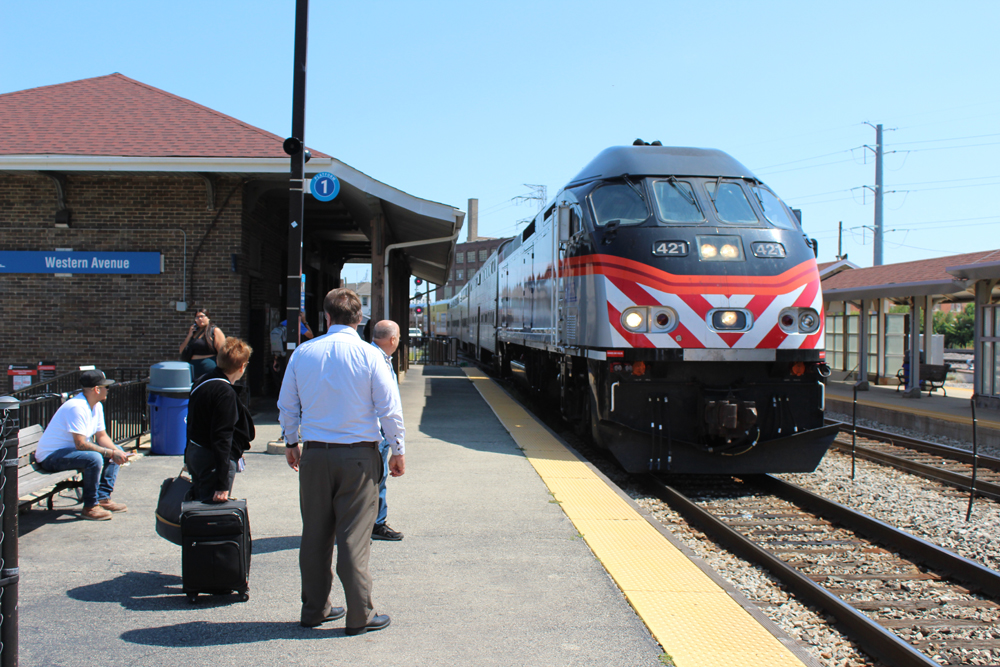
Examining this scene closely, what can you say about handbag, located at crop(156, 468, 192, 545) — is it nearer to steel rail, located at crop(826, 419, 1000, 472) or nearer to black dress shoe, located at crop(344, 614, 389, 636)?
black dress shoe, located at crop(344, 614, 389, 636)

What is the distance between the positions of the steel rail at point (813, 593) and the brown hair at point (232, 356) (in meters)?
3.92

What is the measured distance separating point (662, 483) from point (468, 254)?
8786cm

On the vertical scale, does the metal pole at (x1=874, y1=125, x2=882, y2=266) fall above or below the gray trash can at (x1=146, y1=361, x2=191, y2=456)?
above

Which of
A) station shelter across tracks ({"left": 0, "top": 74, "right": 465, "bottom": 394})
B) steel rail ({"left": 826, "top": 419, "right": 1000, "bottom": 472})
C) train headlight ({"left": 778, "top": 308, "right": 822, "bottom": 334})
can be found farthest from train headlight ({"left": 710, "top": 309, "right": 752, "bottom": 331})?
station shelter across tracks ({"left": 0, "top": 74, "right": 465, "bottom": 394})

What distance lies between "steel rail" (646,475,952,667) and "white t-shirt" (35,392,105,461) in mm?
5235

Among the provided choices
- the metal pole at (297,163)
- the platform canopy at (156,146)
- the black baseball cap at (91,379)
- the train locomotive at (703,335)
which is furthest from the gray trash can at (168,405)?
the train locomotive at (703,335)

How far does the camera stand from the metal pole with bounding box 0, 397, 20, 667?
292cm

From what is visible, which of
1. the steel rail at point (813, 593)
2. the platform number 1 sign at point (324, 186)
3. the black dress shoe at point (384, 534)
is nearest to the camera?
the steel rail at point (813, 593)

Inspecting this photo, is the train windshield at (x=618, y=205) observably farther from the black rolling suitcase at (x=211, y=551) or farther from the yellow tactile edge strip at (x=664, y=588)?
the black rolling suitcase at (x=211, y=551)

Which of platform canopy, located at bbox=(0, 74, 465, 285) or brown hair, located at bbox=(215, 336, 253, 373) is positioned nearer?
brown hair, located at bbox=(215, 336, 253, 373)

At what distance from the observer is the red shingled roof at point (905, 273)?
16806 millimetres

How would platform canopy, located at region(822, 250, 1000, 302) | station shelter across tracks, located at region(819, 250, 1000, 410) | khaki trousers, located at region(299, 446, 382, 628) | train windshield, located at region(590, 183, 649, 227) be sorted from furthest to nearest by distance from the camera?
station shelter across tracks, located at region(819, 250, 1000, 410), platform canopy, located at region(822, 250, 1000, 302), train windshield, located at region(590, 183, 649, 227), khaki trousers, located at region(299, 446, 382, 628)

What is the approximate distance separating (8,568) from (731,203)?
306 inches

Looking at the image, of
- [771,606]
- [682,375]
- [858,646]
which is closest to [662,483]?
[682,375]
